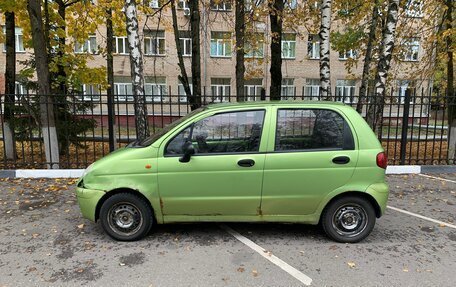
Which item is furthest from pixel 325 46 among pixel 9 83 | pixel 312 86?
pixel 312 86

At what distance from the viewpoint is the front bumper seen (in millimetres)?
4098

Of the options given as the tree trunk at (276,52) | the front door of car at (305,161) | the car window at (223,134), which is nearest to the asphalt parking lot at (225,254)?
the front door of car at (305,161)

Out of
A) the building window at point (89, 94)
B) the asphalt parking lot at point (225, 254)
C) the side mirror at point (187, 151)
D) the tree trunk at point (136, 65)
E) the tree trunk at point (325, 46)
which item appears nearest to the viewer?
the asphalt parking lot at point (225, 254)

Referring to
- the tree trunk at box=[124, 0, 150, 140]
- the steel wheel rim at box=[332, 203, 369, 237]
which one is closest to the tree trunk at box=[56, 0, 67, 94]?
the tree trunk at box=[124, 0, 150, 140]

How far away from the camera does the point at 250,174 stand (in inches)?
158

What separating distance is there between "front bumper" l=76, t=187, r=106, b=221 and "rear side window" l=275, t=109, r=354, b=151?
2163 millimetres

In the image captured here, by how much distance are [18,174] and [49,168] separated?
64cm

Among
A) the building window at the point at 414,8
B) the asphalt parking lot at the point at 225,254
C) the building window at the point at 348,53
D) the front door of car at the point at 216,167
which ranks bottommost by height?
the asphalt parking lot at the point at 225,254

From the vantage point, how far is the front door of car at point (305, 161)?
4.01 metres

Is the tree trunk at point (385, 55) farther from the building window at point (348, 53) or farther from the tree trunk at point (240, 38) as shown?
the building window at point (348, 53)

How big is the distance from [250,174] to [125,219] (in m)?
1.60

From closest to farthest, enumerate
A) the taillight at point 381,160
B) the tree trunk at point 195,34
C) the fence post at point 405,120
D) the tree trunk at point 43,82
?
the taillight at point 381,160, the tree trunk at point 43,82, the fence post at point 405,120, the tree trunk at point 195,34

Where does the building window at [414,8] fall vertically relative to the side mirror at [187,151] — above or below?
above

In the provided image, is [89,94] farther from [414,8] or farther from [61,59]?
[414,8]
